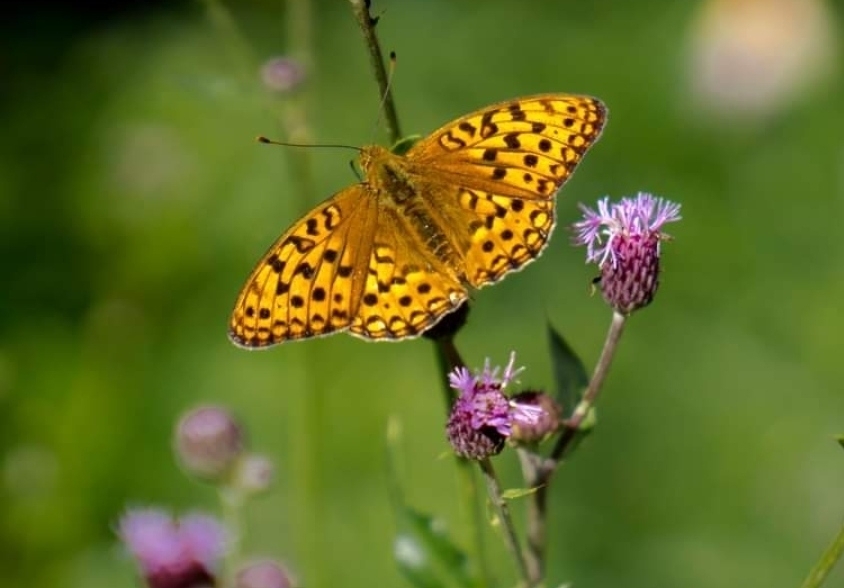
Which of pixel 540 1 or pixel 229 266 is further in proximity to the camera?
pixel 540 1

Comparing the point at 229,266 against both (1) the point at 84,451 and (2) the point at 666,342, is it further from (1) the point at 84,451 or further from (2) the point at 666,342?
(2) the point at 666,342

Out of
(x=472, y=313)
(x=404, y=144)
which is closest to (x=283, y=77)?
(x=404, y=144)

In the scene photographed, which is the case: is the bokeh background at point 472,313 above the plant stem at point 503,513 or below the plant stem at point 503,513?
above

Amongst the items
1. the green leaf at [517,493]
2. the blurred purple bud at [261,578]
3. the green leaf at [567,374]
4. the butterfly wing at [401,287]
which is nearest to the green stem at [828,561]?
the green leaf at [517,493]

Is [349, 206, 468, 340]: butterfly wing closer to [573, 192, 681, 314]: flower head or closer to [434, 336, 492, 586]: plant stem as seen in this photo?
[434, 336, 492, 586]: plant stem

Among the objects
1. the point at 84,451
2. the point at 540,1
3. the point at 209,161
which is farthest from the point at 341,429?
the point at 540,1

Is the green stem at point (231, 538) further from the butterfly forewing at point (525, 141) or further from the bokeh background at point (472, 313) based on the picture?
the butterfly forewing at point (525, 141)
